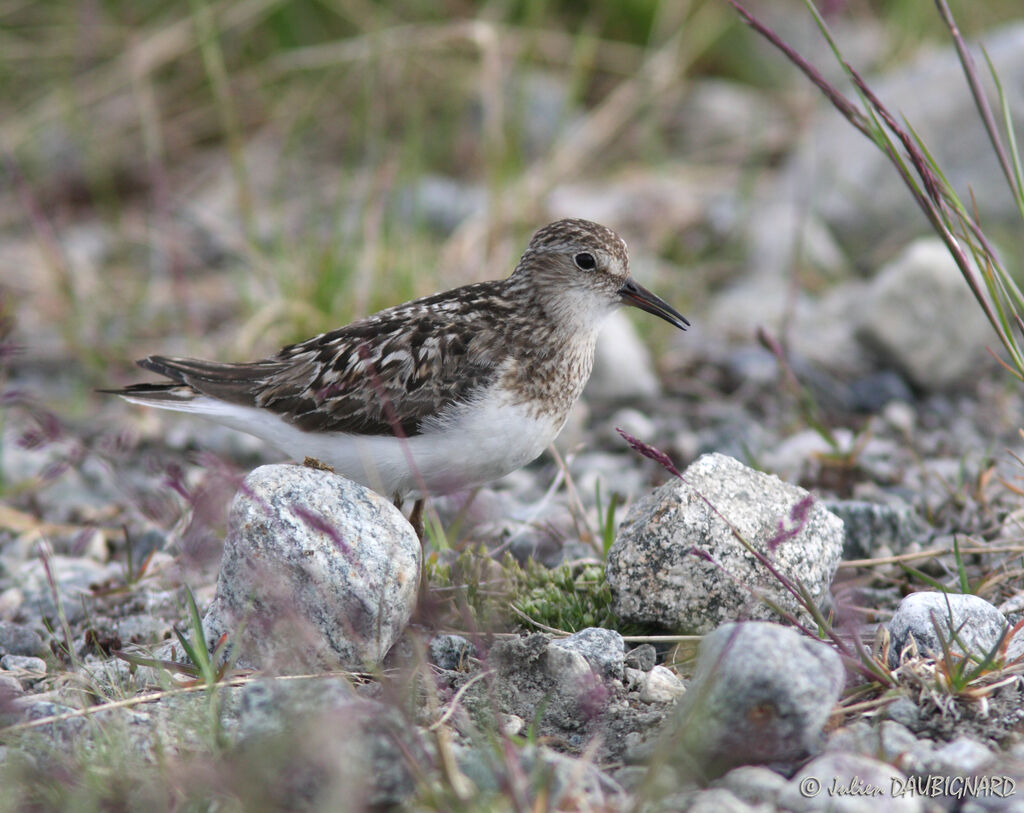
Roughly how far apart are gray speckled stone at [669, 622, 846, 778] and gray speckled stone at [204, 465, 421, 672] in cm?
102

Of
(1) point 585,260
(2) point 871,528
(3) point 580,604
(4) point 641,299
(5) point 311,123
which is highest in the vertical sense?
(5) point 311,123

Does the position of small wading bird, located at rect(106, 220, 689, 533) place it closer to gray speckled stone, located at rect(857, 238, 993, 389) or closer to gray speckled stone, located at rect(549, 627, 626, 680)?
gray speckled stone, located at rect(549, 627, 626, 680)

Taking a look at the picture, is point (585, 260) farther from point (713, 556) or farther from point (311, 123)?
point (311, 123)

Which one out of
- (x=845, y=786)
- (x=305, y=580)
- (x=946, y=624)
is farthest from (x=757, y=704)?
(x=305, y=580)

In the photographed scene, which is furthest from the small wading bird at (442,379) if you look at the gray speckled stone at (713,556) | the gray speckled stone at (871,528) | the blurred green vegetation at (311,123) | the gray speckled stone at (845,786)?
the blurred green vegetation at (311,123)

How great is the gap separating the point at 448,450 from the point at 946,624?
178 cm

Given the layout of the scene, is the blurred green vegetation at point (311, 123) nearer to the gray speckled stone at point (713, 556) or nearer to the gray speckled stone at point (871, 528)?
the gray speckled stone at point (871, 528)

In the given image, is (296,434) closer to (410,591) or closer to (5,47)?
(410,591)

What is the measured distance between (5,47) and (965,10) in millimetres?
8490

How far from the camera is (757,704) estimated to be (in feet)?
9.40

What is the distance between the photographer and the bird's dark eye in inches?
183

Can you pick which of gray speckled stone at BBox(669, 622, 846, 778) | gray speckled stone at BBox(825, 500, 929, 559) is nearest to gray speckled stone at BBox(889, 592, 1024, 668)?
gray speckled stone at BBox(669, 622, 846, 778)

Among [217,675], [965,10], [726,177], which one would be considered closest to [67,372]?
[217,675]

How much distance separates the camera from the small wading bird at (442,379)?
13.9 feet
